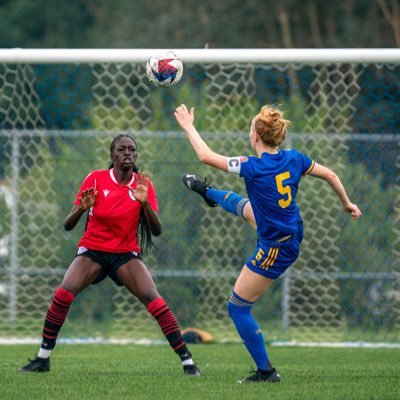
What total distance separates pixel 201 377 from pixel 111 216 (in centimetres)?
140

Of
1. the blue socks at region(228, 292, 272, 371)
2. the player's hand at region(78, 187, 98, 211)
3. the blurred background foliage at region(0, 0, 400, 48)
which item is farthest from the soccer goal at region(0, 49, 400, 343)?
the blurred background foliage at region(0, 0, 400, 48)

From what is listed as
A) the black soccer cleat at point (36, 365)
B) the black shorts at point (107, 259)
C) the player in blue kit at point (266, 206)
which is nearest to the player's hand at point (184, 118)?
the player in blue kit at point (266, 206)

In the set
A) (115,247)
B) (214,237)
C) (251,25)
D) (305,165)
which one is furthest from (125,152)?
(251,25)

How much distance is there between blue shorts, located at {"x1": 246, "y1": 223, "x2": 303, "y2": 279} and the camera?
7.39 meters

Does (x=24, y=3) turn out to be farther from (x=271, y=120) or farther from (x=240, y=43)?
(x=271, y=120)

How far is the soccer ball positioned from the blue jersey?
4.60 feet

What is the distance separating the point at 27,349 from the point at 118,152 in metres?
3.18

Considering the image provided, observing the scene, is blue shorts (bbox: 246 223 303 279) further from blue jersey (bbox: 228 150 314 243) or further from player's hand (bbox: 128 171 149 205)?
player's hand (bbox: 128 171 149 205)

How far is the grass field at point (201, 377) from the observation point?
6.93 metres

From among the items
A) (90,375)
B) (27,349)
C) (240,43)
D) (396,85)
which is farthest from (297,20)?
(90,375)

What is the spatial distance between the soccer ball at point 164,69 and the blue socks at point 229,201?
0.96 m

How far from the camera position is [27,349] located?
33.8 feet

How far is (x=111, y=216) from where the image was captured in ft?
26.2

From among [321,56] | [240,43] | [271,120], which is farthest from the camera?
[240,43]
